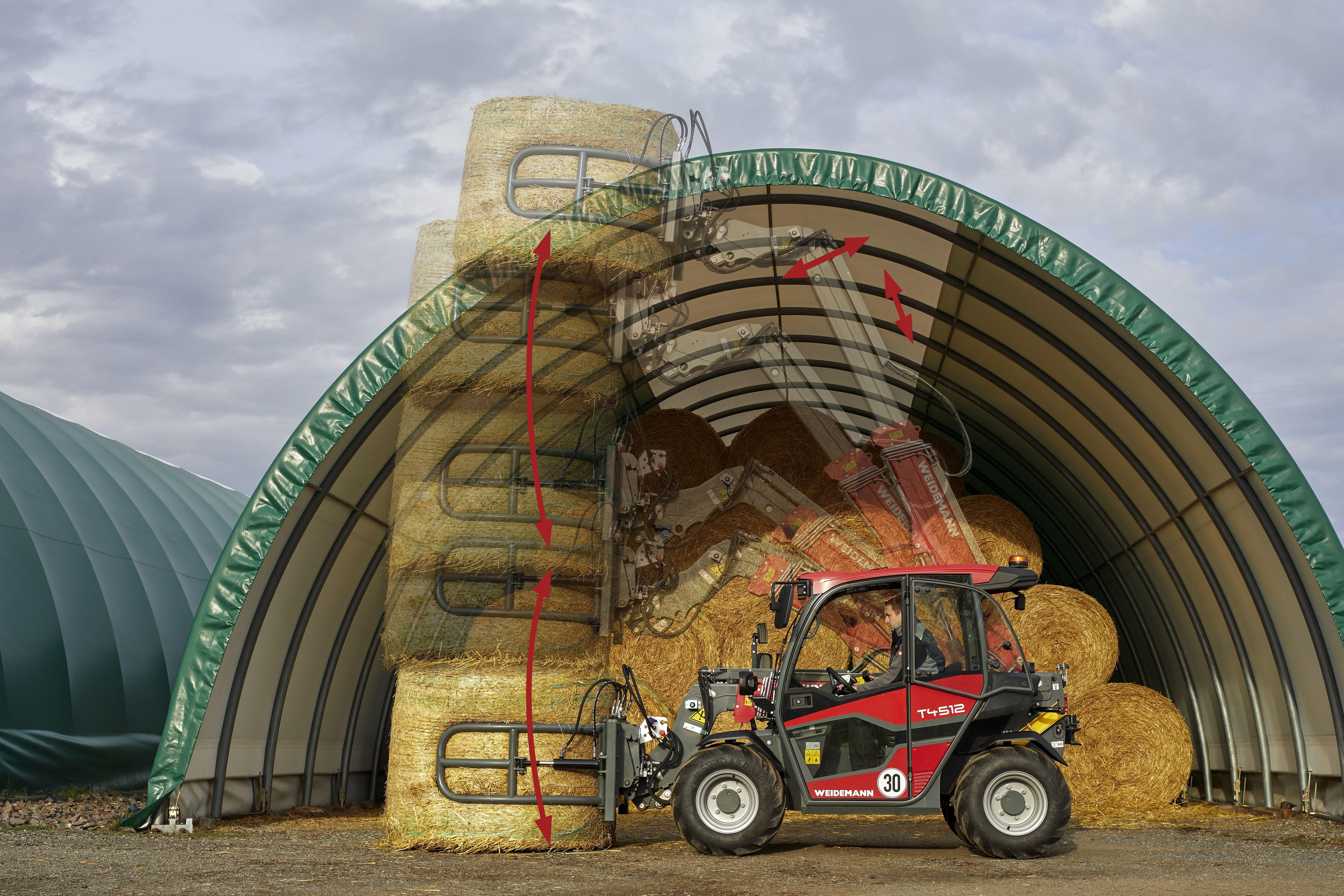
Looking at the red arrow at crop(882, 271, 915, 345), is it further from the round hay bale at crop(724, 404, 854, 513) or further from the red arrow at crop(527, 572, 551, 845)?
the red arrow at crop(527, 572, 551, 845)

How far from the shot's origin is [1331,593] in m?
8.33

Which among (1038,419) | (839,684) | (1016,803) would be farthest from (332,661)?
(1038,419)

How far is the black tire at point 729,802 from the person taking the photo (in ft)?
24.8

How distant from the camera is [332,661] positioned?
11133 millimetres

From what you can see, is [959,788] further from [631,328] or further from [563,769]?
[631,328]

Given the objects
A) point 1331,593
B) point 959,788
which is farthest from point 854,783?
point 1331,593

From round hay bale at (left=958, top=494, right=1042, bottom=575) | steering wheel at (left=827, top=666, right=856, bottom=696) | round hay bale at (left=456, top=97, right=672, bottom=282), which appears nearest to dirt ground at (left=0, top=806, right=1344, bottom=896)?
steering wheel at (left=827, top=666, right=856, bottom=696)

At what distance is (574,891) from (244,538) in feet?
14.1

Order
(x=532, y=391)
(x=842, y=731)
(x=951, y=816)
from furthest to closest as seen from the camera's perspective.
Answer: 1. (x=532, y=391)
2. (x=951, y=816)
3. (x=842, y=731)

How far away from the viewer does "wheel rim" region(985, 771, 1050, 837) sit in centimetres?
757

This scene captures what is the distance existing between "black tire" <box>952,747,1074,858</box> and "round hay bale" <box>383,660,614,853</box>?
2432 millimetres

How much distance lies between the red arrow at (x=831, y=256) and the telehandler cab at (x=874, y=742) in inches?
131

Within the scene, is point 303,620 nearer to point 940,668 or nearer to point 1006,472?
point 940,668

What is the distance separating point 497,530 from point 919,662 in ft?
9.97
